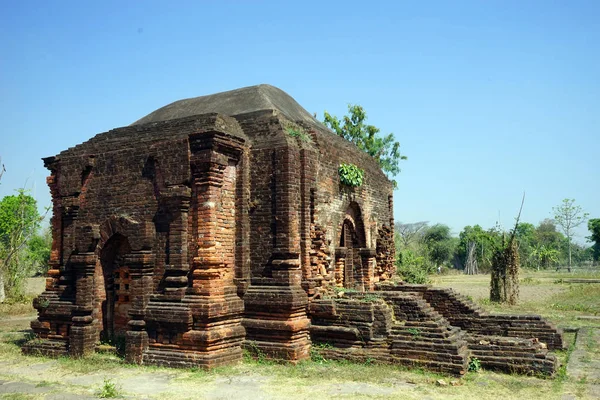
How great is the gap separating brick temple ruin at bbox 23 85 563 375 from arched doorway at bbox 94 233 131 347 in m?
0.03

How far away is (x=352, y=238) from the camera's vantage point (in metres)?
13.0

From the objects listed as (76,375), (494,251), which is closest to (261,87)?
(76,375)

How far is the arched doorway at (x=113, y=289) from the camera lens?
35.1 ft

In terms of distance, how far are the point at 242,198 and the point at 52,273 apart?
4803mm

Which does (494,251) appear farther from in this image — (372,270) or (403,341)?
(403,341)

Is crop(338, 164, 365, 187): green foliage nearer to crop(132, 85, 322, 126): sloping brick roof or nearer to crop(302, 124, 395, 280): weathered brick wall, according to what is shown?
crop(302, 124, 395, 280): weathered brick wall

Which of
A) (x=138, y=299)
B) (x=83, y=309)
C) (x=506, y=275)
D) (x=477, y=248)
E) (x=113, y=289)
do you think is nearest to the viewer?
(x=138, y=299)

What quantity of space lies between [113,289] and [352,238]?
18.6 ft

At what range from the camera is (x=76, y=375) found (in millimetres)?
8875

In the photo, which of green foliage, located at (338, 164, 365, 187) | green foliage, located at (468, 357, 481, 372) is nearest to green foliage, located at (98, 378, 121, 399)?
green foliage, located at (468, 357, 481, 372)

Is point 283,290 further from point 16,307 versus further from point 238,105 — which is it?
point 16,307

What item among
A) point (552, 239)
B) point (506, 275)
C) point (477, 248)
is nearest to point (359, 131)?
point (506, 275)

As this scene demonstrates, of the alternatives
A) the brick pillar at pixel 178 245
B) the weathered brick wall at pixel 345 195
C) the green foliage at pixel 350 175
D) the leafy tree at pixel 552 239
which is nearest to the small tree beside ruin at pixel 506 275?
the weathered brick wall at pixel 345 195

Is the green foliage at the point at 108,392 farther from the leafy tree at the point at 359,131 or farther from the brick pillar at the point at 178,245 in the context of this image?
the leafy tree at the point at 359,131
